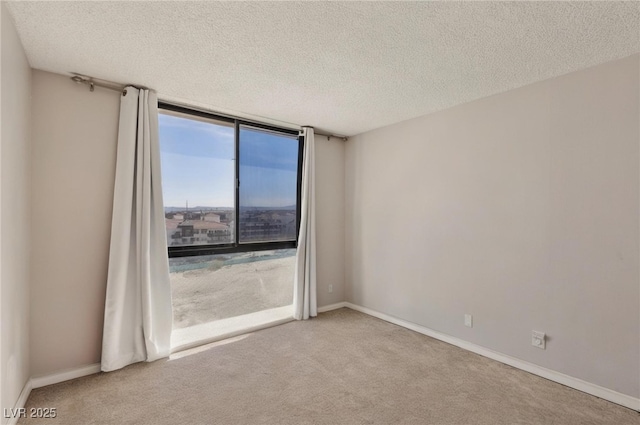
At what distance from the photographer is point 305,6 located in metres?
1.63

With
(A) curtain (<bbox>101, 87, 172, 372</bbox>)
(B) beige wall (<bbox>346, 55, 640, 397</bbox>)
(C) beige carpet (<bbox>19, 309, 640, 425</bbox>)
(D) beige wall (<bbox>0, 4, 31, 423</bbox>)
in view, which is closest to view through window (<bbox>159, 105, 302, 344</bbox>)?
(A) curtain (<bbox>101, 87, 172, 372</bbox>)

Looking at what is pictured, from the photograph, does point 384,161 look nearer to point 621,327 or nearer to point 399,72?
point 399,72

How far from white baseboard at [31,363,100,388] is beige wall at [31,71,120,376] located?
4cm

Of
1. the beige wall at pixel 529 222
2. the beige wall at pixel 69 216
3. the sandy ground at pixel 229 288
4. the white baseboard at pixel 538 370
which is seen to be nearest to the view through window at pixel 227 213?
the sandy ground at pixel 229 288

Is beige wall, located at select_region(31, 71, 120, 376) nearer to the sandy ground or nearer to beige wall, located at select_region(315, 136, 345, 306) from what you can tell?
the sandy ground

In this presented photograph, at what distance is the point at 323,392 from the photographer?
224 centimetres

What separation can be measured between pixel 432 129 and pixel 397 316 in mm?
2253

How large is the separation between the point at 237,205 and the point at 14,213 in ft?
6.15

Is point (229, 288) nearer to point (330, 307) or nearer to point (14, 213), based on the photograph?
point (330, 307)

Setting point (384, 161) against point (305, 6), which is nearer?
point (305, 6)

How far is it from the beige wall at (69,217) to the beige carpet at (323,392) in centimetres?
38

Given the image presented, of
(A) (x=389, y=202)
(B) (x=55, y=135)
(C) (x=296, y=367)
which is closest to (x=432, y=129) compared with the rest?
(A) (x=389, y=202)

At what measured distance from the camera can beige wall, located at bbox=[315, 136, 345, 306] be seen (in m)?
4.16

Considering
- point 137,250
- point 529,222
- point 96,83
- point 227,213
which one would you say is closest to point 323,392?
point 137,250
